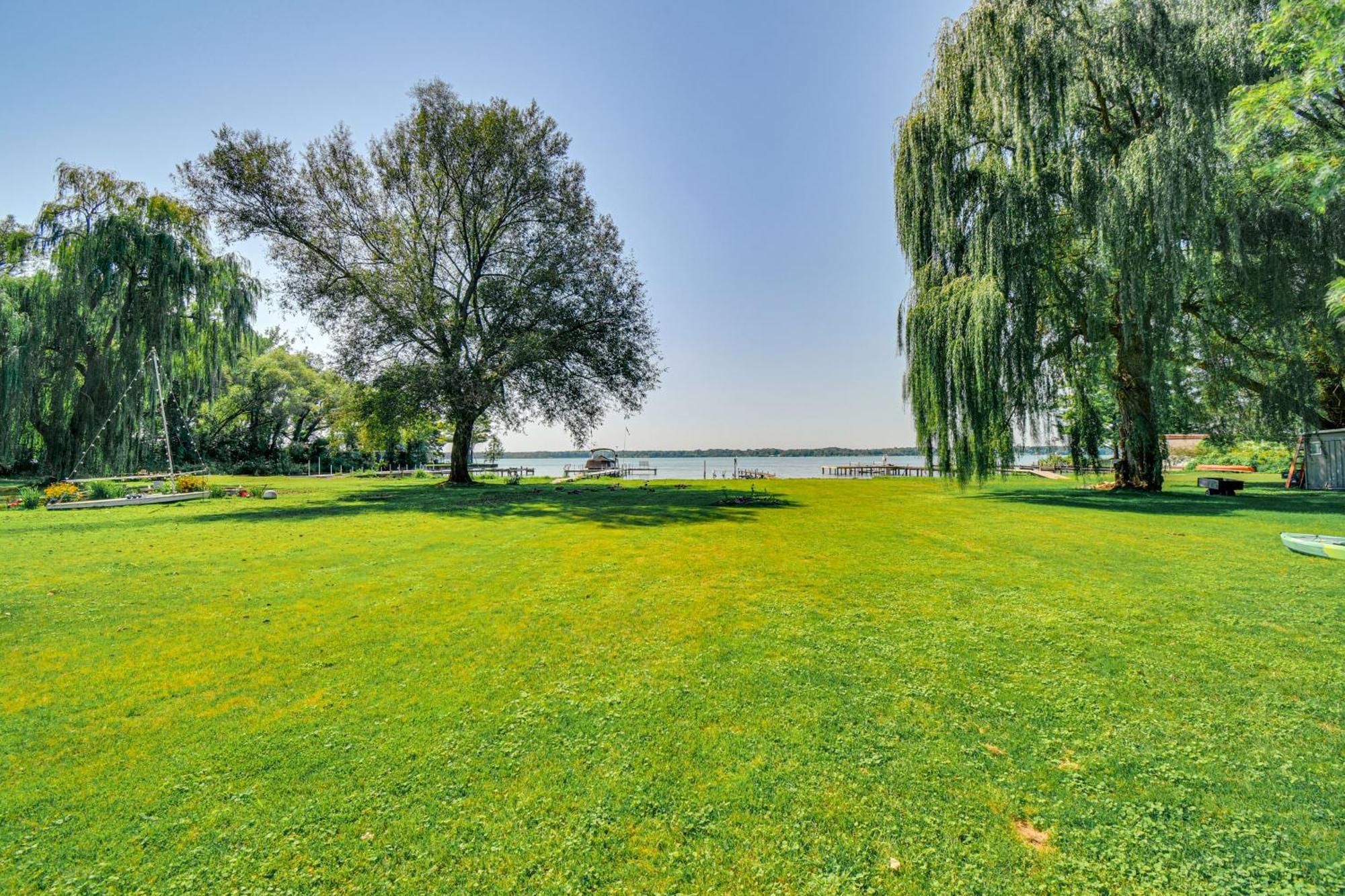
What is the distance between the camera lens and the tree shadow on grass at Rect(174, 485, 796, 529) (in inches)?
512

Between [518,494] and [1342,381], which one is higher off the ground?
[1342,381]

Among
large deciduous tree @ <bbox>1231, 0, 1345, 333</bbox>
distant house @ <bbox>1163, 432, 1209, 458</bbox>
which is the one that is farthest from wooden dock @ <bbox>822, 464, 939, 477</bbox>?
Result: large deciduous tree @ <bbox>1231, 0, 1345, 333</bbox>

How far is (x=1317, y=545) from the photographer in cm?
741

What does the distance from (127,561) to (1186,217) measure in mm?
22405

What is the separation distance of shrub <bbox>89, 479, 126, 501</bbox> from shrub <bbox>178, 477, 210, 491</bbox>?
1288 mm

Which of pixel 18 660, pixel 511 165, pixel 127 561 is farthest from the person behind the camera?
pixel 511 165

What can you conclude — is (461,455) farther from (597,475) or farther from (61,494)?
(61,494)

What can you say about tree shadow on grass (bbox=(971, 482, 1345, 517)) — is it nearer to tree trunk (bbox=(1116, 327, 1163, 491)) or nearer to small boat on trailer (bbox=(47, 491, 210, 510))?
tree trunk (bbox=(1116, 327, 1163, 491))

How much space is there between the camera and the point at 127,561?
25.2 feet

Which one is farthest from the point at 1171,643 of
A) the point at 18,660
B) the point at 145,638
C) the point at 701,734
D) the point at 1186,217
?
the point at 1186,217

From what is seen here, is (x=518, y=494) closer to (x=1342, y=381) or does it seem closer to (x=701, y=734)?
(x=701, y=734)

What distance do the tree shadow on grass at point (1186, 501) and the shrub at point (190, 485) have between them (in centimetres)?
2599

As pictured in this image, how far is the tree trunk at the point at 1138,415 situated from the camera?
607 inches

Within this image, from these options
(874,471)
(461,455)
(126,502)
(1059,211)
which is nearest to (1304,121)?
(1059,211)
